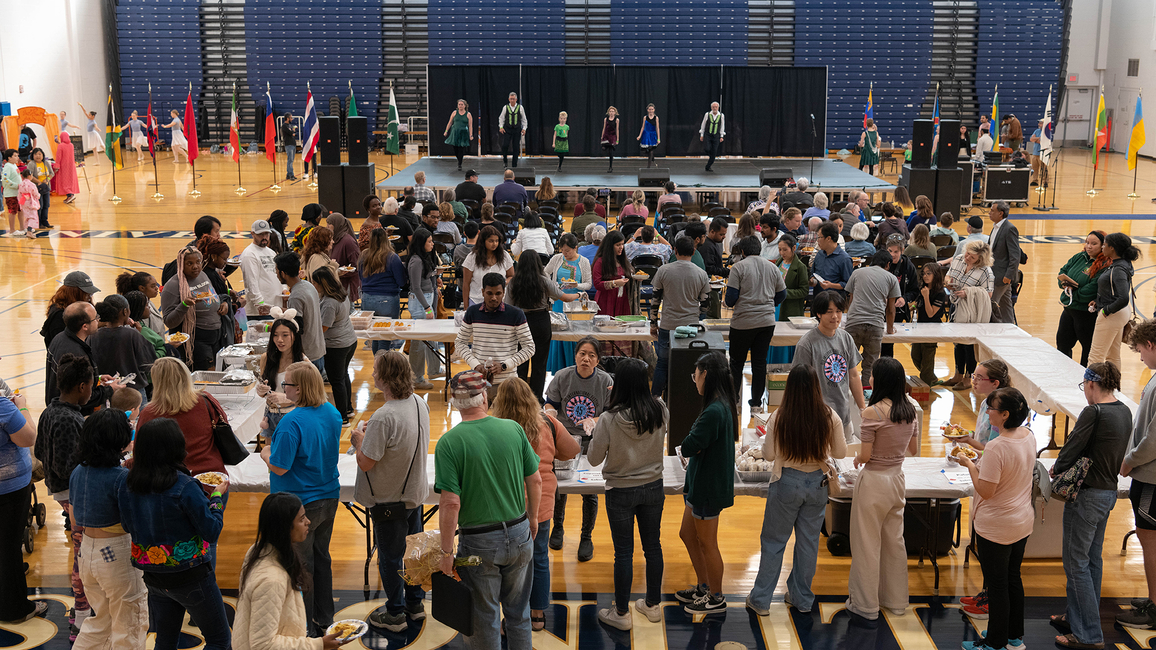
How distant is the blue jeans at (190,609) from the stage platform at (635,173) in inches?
551

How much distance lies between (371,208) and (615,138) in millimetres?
11051

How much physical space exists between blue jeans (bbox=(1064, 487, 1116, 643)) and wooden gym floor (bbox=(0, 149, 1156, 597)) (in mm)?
540

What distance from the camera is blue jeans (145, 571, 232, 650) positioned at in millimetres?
3848

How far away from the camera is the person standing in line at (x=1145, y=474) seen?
4.56 metres

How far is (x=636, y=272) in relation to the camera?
848 centimetres

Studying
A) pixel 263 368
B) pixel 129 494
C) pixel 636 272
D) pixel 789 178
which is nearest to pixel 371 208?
pixel 636 272

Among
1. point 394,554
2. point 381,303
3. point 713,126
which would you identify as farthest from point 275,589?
point 713,126

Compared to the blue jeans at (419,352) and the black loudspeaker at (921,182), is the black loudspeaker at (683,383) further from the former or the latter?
the black loudspeaker at (921,182)

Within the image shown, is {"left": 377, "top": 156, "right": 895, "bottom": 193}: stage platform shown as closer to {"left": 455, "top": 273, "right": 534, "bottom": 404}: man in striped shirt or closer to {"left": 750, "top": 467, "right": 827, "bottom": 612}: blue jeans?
{"left": 455, "top": 273, "right": 534, "bottom": 404}: man in striped shirt

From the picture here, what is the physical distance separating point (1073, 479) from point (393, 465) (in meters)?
3.11

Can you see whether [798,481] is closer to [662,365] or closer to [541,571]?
[541,571]

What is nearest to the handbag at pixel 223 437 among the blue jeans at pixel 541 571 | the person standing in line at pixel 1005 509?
the blue jeans at pixel 541 571

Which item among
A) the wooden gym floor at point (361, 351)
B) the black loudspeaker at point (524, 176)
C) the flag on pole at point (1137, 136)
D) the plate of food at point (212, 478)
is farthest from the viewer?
the flag on pole at point (1137, 136)

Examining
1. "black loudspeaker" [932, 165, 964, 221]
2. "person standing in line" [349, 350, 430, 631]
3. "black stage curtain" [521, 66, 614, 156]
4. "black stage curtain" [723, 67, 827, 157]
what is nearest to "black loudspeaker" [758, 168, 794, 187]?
"black loudspeaker" [932, 165, 964, 221]
